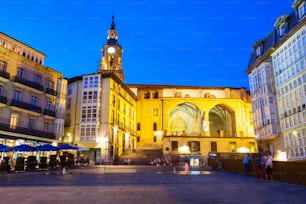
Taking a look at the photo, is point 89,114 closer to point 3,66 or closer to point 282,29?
point 3,66

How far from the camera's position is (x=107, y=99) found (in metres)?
40.8

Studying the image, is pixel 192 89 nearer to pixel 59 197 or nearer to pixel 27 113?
pixel 27 113

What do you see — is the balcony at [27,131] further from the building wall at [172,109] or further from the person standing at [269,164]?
the person standing at [269,164]

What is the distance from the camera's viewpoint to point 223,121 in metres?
63.0

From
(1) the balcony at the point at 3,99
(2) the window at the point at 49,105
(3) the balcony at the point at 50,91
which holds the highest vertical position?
(3) the balcony at the point at 50,91

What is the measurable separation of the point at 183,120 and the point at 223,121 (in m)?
10.1

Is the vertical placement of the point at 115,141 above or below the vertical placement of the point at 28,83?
below

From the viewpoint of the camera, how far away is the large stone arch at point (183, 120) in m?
59.4

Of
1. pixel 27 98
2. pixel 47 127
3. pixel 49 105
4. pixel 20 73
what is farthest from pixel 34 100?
pixel 47 127

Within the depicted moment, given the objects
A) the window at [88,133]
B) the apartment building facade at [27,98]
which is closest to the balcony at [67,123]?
the apartment building facade at [27,98]

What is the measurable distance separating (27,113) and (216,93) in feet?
139

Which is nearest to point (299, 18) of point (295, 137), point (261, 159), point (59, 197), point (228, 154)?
point (295, 137)

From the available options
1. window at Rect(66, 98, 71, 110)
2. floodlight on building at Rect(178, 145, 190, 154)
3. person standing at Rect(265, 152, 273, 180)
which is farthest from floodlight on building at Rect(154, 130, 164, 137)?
person standing at Rect(265, 152, 273, 180)

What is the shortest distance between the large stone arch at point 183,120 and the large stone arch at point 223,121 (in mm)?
5636
